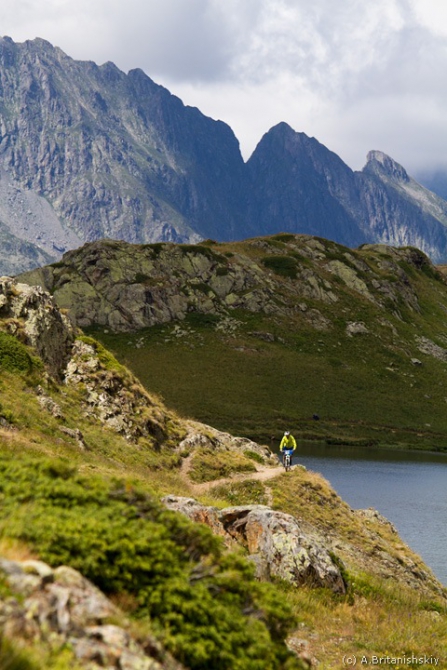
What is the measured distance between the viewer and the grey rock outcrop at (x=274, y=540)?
60.5 feet

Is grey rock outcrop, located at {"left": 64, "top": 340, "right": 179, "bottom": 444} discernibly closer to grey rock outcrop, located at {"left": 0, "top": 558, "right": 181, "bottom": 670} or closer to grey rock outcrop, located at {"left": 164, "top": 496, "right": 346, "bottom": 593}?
grey rock outcrop, located at {"left": 164, "top": 496, "right": 346, "bottom": 593}

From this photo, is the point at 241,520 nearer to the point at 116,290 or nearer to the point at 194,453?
the point at 194,453

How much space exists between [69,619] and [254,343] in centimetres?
16311

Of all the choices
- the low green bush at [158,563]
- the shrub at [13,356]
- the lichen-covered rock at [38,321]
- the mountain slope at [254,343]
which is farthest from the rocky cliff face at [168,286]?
the low green bush at [158,563]

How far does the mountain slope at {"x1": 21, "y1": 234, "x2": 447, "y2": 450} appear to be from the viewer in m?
144

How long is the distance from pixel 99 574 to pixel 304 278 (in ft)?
634

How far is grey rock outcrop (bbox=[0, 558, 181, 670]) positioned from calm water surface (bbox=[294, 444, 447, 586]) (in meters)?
39.9

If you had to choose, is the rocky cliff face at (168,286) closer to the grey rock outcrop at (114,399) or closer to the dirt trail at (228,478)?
the grey rock outcrop at (114,399)

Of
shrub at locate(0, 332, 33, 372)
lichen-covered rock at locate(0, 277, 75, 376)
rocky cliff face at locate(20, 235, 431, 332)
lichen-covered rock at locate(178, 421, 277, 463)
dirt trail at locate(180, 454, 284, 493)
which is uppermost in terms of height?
rocky cliff face at locate(20, 235, 431, 332)

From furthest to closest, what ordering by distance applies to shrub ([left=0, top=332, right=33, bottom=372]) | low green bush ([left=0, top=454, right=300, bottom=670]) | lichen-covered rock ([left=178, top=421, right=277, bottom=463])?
lichen-covered rock ([left=178, top=421, right=277, bottom=463])
shrub ([left=0, top=332, right=33, bottom=372])
low green bush ([left=0, top=454, right=300, bottom=670])

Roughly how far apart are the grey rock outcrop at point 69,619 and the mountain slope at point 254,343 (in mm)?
121256

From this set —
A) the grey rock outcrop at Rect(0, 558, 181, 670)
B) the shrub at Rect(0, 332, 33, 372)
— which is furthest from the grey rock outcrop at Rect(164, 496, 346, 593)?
the shrub at Rect(0, 332, 33, 372)

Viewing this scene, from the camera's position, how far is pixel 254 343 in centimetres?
16925

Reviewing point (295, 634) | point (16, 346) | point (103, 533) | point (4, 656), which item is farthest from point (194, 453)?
point (4, 656)
